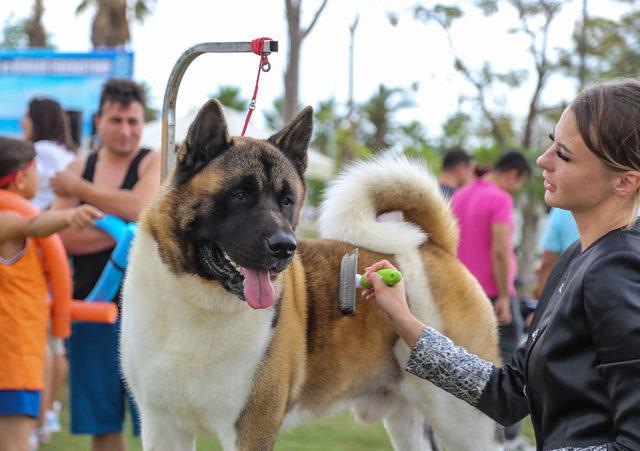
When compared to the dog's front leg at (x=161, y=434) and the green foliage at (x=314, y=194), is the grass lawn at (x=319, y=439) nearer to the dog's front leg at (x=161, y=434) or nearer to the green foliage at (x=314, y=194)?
the green foliage at (x=314, y=194)

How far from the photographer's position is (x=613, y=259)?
1810 millimetres

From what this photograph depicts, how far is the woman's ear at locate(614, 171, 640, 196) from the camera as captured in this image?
1.90 metres

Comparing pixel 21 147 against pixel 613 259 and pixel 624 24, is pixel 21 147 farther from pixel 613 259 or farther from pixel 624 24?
pixel 624 24

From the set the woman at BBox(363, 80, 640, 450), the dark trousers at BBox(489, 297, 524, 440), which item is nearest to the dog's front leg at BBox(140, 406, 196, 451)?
the woman at BBox(363, 80, 640, 450)

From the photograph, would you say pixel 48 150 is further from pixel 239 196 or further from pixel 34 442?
pixel 239 196

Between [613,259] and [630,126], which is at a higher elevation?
[630,126]

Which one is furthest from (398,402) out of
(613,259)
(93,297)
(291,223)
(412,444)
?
(613,259)

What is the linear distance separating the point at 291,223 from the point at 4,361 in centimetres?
158

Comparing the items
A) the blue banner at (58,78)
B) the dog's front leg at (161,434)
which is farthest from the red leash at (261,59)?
the blue banner at (58,78)

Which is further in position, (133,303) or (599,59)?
(599,59)

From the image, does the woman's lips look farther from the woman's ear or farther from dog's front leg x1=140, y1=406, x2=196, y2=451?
dog's front leg x1=140, y1=406, x2=196, y2=451

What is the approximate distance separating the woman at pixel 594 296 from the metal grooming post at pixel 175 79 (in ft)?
4.05

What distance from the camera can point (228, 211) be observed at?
2.75 metres

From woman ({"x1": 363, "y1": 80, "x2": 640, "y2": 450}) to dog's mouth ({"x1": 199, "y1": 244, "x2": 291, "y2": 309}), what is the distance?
91cm
